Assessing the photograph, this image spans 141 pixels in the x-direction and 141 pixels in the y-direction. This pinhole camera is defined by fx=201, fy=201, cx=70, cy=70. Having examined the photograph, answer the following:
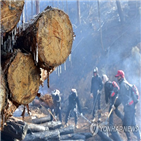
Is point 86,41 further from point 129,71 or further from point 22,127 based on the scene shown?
point 22,127

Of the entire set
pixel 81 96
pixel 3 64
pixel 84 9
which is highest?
pixel 84 9

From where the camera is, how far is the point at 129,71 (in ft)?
43.8

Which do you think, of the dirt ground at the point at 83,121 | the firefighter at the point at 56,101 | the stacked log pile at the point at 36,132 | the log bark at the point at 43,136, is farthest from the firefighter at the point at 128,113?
the firefighter at the point at 56,101

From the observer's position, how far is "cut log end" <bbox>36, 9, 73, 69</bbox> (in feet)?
7.55

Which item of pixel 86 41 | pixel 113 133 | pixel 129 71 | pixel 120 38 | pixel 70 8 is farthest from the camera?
pixel 70 8

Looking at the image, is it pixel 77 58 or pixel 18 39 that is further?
pixel 77 58

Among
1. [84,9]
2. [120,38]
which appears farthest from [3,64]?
[84,9]

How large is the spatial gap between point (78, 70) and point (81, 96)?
3237 mm

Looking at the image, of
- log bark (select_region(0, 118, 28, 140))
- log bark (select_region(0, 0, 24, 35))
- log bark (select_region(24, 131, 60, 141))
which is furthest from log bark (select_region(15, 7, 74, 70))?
log bark (select_region(24, 131, 60, 141))

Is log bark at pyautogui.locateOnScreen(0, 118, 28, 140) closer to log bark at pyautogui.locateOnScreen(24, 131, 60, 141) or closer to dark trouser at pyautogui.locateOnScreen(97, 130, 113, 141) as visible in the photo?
log bark at pyautogui.locateOnScreen(24, 131, 60, 141)

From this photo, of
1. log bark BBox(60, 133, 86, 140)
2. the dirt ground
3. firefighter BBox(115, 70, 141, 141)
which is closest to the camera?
firefighter BBox(115, 70, 141, 141)

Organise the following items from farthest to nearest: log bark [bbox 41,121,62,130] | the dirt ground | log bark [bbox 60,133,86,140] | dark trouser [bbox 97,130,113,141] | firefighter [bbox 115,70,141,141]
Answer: the dirt ground < log bark [bbox 41,121,62,130] < dark trouser [bbox 97,130,113,141] < log bark [bbox 60,133,86,140] < firefighter [bbox 115,70,141,141]

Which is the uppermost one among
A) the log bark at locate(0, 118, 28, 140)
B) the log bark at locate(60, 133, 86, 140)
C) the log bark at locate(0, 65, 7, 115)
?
the log bark at locate(0, 65, 7, 115)

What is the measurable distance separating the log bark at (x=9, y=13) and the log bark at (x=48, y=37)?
239mm
